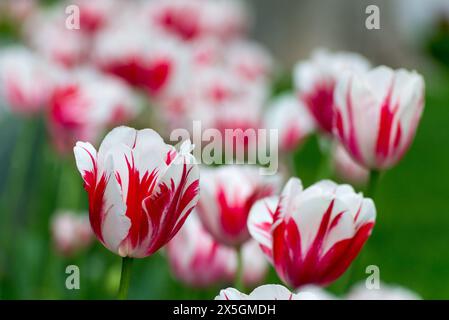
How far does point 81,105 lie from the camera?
1.52 metres

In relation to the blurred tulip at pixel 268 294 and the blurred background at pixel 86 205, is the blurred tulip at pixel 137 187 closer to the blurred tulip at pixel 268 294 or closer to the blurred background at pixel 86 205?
the blurred tulip at pixel 268 294

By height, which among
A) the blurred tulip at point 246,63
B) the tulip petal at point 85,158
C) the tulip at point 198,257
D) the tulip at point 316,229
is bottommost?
the tulip at point 198,257

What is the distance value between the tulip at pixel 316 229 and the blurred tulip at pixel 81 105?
28.6 inches

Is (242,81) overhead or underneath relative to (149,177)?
overhead

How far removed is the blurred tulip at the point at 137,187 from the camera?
730mm

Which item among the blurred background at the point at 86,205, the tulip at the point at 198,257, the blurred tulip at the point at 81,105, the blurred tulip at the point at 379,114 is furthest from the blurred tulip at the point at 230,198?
the blurred tulip at the point at 81,105

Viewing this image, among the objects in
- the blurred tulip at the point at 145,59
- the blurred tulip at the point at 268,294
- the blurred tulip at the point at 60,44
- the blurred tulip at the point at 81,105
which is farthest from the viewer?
the blurred tulip at the point at 60,44

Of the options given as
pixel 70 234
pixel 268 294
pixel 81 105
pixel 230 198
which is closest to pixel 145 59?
pixel 81 105

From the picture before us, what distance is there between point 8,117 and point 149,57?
0.82 metres

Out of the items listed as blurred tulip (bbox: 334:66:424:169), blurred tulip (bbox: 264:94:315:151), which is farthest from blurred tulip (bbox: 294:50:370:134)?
blurred tulip (bbox: 264:94:315:151)

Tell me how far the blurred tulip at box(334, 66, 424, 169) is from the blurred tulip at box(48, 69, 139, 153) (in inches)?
23.3

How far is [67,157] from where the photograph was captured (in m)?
1.69
